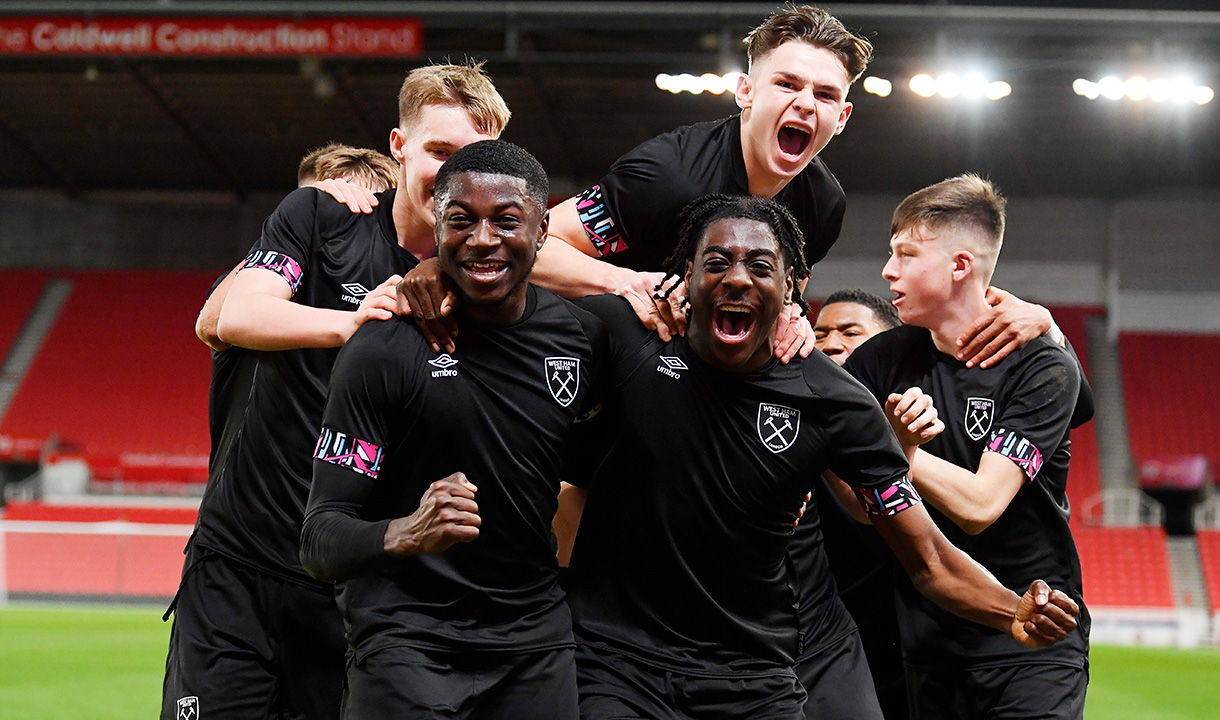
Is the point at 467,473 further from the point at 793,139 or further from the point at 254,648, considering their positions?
the point at 793,139

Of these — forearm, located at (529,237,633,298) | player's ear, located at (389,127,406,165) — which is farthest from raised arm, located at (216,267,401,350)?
player's ear, located at (389,127,406,165)

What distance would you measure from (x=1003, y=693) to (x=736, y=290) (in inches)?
70.9

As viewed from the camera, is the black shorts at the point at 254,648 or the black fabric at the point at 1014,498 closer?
the black shorts at the point at 254,648

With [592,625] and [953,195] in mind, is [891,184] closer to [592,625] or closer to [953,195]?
[953,195]

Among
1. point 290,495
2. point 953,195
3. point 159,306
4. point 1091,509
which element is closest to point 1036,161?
point 1091,509

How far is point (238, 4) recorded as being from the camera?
1844 cm

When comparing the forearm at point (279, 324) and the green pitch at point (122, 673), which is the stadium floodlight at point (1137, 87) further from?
the forearm at point (279, 324)

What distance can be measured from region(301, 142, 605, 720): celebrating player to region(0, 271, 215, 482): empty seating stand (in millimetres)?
20383

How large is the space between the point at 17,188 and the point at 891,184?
65.6 feet

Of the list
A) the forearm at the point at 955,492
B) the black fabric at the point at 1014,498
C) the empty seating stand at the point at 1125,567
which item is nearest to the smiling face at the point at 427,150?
the forearm at the point at 955,492

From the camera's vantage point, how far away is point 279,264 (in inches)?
147

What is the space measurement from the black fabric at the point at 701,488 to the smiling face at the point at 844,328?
1687 mm

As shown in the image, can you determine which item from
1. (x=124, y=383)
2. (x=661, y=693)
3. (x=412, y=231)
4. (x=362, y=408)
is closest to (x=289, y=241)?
(x=412, y=231)

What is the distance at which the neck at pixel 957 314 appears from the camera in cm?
432
